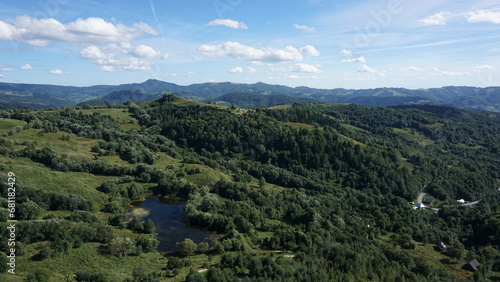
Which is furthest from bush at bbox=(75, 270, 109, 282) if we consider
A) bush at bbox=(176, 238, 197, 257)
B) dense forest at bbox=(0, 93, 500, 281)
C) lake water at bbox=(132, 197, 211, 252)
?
lake water at bbox=(132, 197, 211, 252)

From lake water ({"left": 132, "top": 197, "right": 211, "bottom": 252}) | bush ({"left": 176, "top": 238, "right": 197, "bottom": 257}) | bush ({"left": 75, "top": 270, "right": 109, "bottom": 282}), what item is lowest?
lake water ({"left": 132, "top": 197, "right": 211, "bottom": 252})

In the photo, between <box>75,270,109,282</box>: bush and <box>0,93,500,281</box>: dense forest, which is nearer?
<box>75,270,109,282</box>: bush

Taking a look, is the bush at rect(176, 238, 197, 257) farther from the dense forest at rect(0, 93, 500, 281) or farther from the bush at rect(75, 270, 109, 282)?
the bush at rect(75, 270, 109, 282)

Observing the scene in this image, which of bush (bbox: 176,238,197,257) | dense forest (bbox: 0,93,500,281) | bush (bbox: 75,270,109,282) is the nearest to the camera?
bush (bbox: 75,270,109,282)

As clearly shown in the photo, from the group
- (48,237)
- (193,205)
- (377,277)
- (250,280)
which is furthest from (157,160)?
(377,277)

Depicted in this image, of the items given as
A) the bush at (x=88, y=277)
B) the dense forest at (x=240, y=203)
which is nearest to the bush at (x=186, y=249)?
the dense forest at (x=240, y=203)

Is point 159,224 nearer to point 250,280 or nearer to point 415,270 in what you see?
point 250,280

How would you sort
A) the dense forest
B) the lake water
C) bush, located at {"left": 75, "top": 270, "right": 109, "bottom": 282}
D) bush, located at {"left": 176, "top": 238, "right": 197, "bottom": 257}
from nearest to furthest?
bush, located at {"left": 75, "top": 270, "right": 109, "bottom": 282} → the dense forest → bush, located at {"left": 176, "top": 238, "right": 197, "bottom": 257} → the lake water
